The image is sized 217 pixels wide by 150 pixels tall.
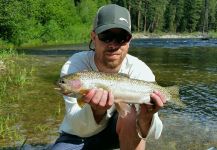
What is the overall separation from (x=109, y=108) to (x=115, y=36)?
879 mm

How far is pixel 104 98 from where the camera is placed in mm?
4258

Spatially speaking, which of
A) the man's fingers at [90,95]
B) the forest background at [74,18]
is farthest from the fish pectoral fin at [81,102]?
the forest background at [74,18]

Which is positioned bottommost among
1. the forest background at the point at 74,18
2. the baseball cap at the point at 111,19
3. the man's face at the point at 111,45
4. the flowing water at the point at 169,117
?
the forest background at the point at 74,18

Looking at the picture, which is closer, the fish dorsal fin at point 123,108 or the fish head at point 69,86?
the fish head at point 69,86

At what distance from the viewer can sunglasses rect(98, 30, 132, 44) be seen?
4789mm

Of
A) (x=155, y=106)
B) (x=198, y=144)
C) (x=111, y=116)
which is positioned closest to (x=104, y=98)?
(x=155, y=106)

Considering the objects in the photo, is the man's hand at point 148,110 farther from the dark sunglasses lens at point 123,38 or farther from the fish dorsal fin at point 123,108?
the dark sunglasses lens at point 123,38

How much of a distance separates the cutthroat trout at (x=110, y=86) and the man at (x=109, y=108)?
149mm

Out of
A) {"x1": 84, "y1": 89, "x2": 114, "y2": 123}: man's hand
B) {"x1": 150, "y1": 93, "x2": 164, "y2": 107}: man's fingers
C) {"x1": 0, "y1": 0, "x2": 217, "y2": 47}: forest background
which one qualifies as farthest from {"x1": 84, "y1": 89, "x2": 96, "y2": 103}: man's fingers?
{"x1": 0, "y1": 0, "x2": 217, "y2": 47}: forest background

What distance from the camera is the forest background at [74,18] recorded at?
4241 cm

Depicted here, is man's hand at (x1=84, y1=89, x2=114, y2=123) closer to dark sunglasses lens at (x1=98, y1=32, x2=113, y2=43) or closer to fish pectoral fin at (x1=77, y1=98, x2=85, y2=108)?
fish pectoral fin at (x1=77, y1=98, x2=85, y2=108)

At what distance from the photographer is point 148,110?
468cm

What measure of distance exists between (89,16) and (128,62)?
248 ft

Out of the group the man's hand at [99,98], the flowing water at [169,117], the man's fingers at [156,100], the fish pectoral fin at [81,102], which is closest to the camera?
the man's hand at [99,98]
